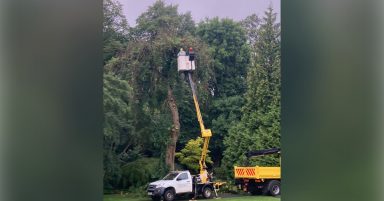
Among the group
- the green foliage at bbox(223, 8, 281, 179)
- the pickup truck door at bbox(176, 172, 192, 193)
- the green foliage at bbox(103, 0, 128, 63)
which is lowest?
the pickup truck door at bbox(176, 172, 192, 193)

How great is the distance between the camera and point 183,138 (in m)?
3.69

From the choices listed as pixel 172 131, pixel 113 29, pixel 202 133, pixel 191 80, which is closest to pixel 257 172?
pixel 202 133

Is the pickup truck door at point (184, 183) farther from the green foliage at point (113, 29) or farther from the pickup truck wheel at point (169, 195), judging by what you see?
the green foliage at point (113, 29)

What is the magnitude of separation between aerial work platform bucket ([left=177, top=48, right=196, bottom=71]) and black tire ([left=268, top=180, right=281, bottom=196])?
1182 mm

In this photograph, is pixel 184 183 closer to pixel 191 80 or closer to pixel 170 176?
pixel 170 176

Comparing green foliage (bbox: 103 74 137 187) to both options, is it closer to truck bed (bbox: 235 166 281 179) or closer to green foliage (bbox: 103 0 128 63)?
green foliage (bbox: 103 0 128 63)

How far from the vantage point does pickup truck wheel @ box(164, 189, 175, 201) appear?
11.9 ft

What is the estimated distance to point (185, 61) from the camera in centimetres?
372

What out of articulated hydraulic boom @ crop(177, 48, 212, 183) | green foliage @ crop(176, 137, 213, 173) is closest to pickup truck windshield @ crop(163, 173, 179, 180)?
green foliage @ crop(176, 137, 213, 173)

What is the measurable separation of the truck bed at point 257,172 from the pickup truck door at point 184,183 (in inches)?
16.2

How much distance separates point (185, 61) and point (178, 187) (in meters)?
1.06
